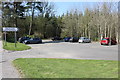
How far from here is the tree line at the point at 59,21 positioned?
3828cm

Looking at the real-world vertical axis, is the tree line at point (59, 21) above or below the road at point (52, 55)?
above

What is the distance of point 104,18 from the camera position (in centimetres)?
3891

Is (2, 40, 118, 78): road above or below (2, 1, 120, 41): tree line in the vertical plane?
below

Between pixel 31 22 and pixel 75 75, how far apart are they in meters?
48.4

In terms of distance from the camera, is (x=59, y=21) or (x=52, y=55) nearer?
(x=52, y=55)

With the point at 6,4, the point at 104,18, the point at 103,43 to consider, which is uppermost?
the point at 6,4

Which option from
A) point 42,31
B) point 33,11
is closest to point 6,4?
point 33,11

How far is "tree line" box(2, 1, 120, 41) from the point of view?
38281 millimetres

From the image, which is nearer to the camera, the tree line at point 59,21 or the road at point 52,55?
the road at point 52,55

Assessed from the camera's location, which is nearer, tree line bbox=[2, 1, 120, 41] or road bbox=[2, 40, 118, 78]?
road bbox=[2, 40, 118, 78]

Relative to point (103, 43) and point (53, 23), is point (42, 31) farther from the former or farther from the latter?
point (103, 43)

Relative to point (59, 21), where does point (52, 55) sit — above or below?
below

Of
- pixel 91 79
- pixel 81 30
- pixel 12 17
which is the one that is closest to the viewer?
pixel 91 79

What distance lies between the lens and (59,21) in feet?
199
